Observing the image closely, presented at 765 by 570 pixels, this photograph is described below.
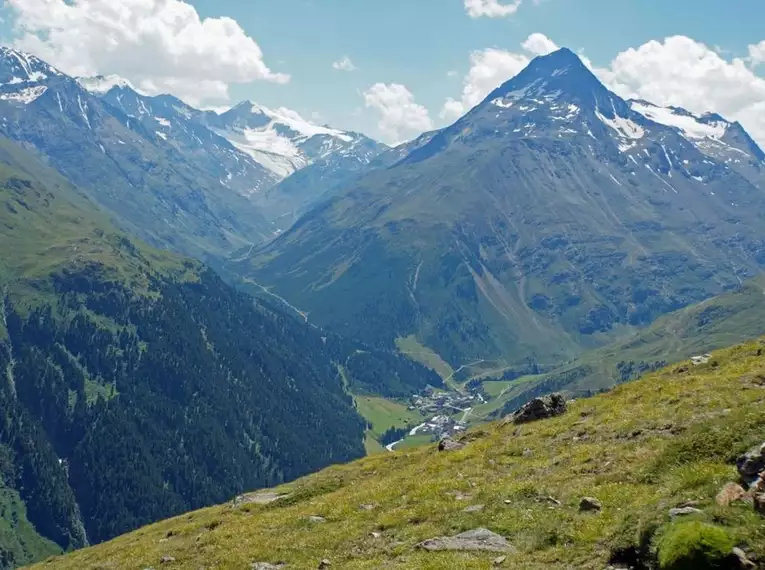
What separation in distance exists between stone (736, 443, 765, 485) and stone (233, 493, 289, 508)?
2763cm

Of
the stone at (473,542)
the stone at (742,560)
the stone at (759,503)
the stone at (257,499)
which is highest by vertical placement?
the stone at (759,503)

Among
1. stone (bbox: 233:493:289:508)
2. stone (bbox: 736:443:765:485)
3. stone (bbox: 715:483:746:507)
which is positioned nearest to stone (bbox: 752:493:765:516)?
stone (bbox: 715:483:746:507)

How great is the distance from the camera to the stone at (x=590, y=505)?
2316 cm

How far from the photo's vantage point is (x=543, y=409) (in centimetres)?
4488

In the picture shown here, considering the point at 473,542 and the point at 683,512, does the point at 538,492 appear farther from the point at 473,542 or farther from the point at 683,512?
the point at 683,512

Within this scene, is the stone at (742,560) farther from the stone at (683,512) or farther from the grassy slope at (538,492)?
the stone at (683,512)

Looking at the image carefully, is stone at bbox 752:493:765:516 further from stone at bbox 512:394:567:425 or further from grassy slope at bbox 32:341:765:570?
stone at bbox 512:394:567:425

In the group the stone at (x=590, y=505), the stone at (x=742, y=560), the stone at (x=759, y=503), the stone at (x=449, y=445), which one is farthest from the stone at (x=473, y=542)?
the stone at (x=449, y=445)

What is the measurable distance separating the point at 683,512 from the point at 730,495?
1.37 meters

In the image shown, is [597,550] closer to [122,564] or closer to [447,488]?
[447,488]

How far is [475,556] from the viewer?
70.4ft

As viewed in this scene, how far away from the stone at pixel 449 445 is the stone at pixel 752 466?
24.8 metres

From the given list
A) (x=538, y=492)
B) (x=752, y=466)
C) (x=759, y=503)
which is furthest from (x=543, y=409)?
(x=759, y=503)

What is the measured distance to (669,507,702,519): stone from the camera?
1714 cm
